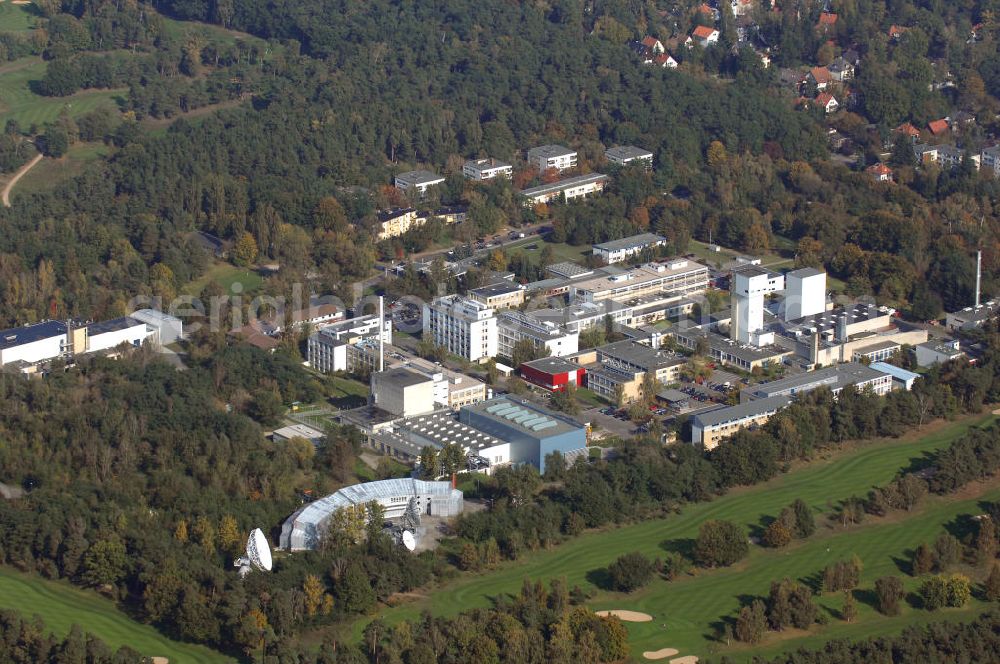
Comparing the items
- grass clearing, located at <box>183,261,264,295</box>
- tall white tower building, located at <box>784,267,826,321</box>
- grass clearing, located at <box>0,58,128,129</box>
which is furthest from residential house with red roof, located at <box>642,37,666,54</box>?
grass clearing, located at <box>183,261,264,295</box>

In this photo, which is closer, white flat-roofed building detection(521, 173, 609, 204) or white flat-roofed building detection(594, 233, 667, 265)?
white flat-roofed building detection(594, 233, 667, 265)

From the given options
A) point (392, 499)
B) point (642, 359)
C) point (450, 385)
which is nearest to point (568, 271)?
point (642, 359)

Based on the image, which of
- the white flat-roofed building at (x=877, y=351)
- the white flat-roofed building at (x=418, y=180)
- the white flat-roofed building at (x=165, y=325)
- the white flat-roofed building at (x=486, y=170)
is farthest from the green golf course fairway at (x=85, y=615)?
the white flat-roofed building at (x=486, y=170)

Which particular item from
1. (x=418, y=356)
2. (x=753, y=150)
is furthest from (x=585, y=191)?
(x=418, y=356)

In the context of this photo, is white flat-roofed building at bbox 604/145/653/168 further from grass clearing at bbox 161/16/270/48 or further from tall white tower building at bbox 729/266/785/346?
grass clearing at bbox 161/16/270/48

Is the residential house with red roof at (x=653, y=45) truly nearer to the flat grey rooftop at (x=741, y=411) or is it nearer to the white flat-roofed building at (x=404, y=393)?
the flat grey rooftop at (x=741, y=411)
